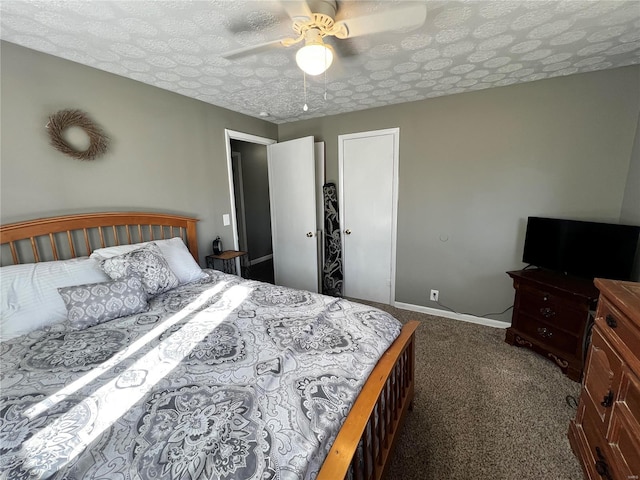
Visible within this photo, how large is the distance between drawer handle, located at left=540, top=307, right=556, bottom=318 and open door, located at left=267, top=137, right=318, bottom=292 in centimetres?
229

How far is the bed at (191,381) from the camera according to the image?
0.75 meters

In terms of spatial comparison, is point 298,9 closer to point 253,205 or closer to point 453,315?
point 453,315

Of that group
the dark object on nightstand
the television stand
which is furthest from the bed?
the television stand

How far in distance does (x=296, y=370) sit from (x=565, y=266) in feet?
7.74

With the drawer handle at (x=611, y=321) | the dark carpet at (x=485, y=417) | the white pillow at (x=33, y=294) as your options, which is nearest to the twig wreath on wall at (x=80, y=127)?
the white pillow at (x=33, y=294)

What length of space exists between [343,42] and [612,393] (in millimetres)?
2292

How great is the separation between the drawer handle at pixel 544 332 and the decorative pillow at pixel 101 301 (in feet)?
9.76

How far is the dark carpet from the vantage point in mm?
1395

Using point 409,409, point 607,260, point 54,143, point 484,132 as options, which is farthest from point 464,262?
point 54,143

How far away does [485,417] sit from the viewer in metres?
1.69

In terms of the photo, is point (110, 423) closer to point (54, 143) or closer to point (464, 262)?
point (54, 143)

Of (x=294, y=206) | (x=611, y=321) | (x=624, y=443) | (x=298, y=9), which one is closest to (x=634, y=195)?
(x=611, y=321)

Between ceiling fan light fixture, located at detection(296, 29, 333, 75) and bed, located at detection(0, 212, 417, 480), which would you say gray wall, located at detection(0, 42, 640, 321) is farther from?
ceiling fan light fixture, located at detection(296, 29, 333, 75)

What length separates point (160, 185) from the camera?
2.44 m
